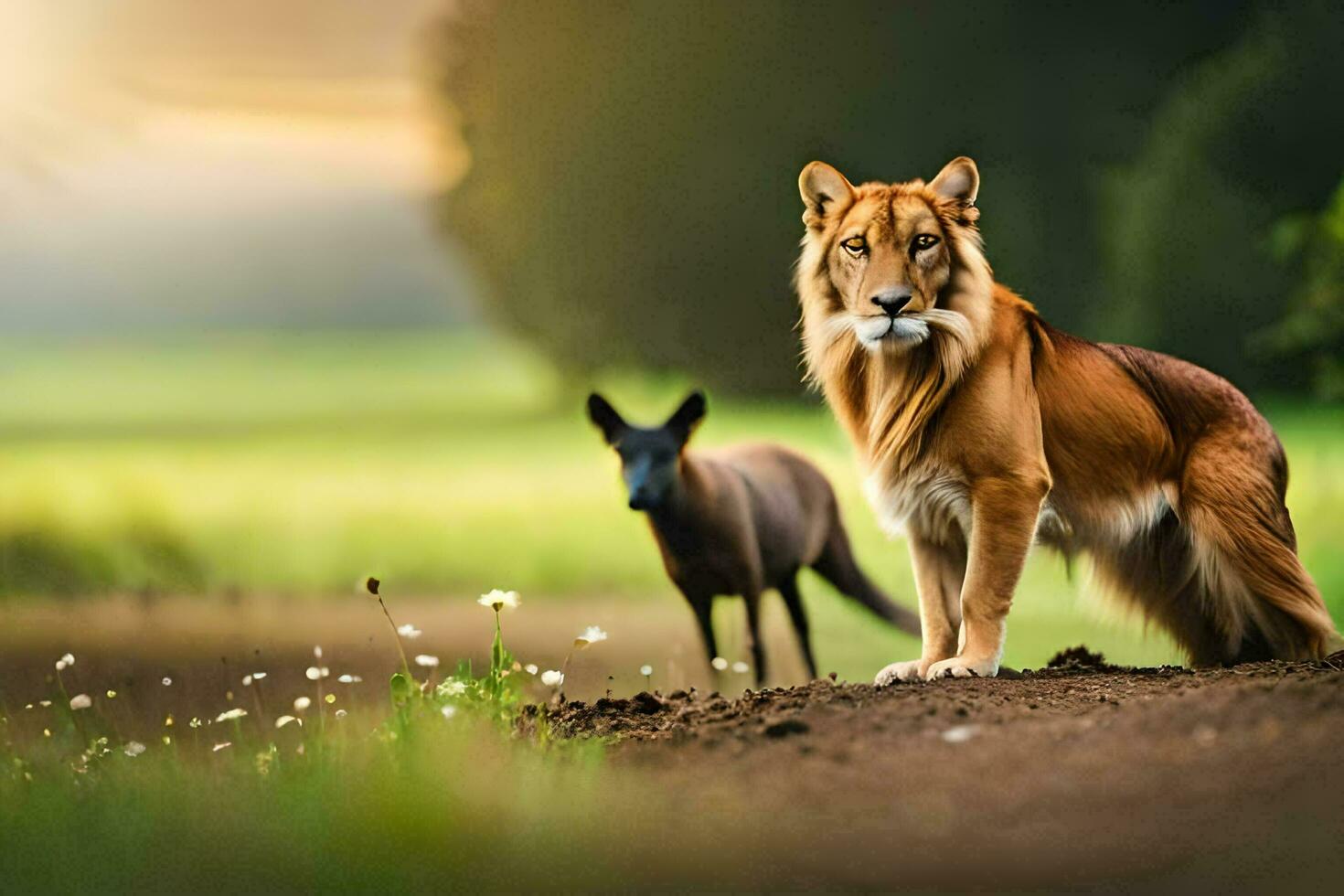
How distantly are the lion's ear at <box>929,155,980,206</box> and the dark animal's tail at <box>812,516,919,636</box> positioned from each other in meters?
2.97

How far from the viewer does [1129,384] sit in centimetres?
594

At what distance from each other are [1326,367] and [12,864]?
39.2 feet

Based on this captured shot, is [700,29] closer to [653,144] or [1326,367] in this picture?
[653,144]

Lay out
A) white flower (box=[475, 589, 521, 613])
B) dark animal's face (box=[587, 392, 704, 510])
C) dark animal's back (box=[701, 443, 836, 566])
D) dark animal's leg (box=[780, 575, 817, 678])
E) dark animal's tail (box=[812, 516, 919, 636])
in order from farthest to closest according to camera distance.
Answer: dark animal's tail (box=[812, 516, 919, 636]) → dark animal's leg (box=[780, 575, 817, 678]) → dark animal's back (box=[701, 443, 836, 566]) → dark animal's face (box=[587, 392, 704, 510]) → white flower (box=[475, 589, 521, 613])

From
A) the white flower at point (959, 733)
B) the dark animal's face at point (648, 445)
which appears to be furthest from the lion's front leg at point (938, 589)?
the dark animal's face at point (648, 445)

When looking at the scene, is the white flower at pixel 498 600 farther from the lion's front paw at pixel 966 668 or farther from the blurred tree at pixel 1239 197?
the blurred tree at pixel 1239 197

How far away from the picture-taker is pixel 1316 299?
1346cm

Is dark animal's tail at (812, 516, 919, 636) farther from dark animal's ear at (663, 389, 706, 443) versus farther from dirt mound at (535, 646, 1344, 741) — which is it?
dirt mound at (535, 646, 1344, 741)

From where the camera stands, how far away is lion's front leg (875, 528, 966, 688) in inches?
225

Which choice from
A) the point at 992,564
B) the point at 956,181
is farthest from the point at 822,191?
the point at 992,564

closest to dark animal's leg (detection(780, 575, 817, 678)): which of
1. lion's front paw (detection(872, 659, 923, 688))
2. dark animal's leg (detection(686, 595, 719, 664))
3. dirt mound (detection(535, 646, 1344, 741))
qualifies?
dark animal's leg (detection(686, 595, 719, 664))

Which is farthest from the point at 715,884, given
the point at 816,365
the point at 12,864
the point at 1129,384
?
the point at 1129,384

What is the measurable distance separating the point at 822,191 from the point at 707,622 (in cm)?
255

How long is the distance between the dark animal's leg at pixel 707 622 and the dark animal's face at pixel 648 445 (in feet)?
1.73
